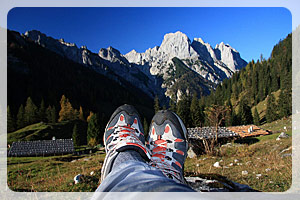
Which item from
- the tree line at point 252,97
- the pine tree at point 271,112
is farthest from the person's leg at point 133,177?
the pine tree at point 271,112

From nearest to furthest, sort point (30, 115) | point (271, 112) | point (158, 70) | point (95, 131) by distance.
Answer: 1. point (95, 131)
2. point (271, 112)
3. point (30, 115)
4. point (158, 70)

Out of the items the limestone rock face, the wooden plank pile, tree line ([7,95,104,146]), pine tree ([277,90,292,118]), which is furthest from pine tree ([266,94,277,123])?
the limestone rock face

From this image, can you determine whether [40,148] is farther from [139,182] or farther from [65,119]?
[65,119]

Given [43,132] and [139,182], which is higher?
[139,182]

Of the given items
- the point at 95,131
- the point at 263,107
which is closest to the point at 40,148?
the point at 95,131

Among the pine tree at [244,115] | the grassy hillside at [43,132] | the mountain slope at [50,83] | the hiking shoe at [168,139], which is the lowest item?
the grassy hillside at [43,132]

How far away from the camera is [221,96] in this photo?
75.5 metres

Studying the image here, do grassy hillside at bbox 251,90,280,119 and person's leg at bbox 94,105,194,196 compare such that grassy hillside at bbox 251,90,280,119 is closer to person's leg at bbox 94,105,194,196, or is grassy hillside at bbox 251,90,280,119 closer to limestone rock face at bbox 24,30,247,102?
person's leg at bbox 94,105,194,196

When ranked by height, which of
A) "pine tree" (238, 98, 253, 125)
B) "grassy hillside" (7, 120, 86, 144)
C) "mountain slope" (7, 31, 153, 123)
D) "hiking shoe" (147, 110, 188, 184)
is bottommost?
"grassy hillside" (7, 120, 86, 144)

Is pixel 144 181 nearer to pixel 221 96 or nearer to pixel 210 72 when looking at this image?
pixel 221 96

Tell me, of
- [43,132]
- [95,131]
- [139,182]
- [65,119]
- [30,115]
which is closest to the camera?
[139,182]

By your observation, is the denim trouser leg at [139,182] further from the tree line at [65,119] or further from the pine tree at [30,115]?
the pine tree at [30,115]

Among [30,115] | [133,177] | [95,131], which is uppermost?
[133,177]

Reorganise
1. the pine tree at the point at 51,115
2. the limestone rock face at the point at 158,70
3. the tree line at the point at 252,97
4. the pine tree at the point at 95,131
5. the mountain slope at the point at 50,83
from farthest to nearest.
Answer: the limestone rock face at the point at 158,70
the mountain slope at the point at 50,83
the pine tree at the point at 51,115
the tree line at the point at 252,97
the pine tree at the point at 95,131
